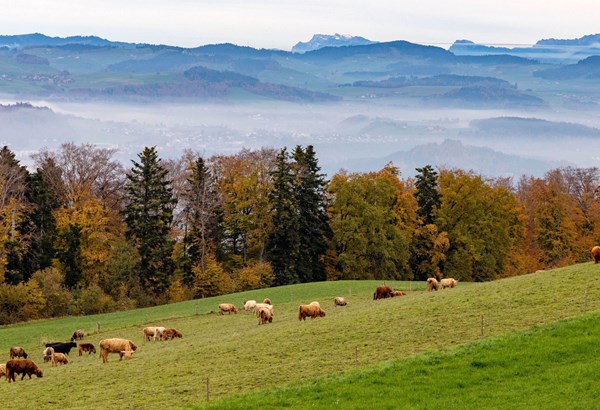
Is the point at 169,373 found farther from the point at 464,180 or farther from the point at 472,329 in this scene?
the point at 464,180

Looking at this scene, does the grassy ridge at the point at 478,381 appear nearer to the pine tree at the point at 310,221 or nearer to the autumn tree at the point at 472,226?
the pine tree at the point at 310,221

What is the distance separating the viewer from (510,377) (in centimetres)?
2489

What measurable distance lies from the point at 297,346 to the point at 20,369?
11.5 m

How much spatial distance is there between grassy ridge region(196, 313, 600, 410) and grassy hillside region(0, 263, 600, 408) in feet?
5.32

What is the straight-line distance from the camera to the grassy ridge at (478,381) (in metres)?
22.9

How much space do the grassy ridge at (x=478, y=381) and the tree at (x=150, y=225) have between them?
5068 centimetres

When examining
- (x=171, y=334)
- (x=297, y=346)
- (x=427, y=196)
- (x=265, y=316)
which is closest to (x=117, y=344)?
(x=171, y=334)

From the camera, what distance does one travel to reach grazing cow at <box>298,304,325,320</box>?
139ft

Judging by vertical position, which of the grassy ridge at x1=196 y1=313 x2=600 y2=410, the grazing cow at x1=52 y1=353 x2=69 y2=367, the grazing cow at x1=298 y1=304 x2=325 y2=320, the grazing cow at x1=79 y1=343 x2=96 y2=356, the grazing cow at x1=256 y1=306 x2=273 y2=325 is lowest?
the grazing cow at x1=79 y1=343 x2=96 y2=356

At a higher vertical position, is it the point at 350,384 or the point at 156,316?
the point at 350,384

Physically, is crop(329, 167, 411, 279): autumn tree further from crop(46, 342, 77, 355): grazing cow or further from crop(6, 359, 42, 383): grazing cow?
crop(6, 359, 42, 383): grazing cow

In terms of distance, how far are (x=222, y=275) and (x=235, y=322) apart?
2930 cm

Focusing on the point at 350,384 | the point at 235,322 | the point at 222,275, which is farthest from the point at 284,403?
the point at 222,275

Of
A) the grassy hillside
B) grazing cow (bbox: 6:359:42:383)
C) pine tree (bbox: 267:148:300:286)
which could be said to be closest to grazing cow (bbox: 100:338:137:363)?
the grassy hillside
